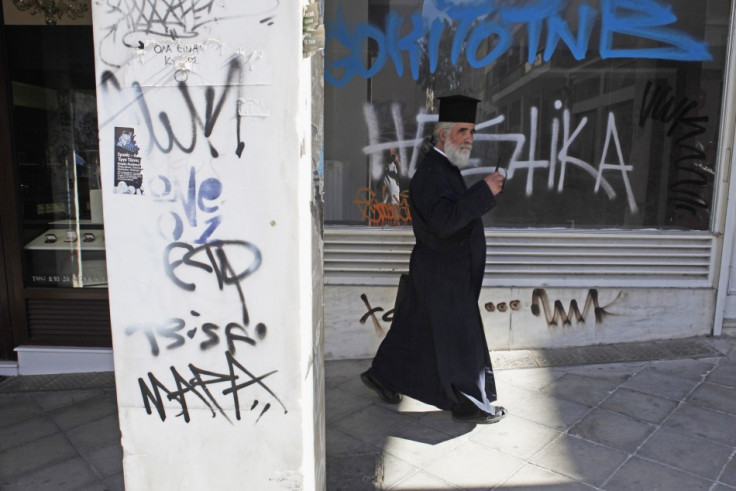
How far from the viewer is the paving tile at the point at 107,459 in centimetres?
310

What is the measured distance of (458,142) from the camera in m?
3.45

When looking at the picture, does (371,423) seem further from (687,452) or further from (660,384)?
(660,384)

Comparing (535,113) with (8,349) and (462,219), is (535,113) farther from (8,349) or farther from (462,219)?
(8,349)

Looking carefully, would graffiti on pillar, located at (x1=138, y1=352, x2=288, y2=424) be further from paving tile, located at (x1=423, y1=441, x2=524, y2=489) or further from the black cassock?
the black cassock

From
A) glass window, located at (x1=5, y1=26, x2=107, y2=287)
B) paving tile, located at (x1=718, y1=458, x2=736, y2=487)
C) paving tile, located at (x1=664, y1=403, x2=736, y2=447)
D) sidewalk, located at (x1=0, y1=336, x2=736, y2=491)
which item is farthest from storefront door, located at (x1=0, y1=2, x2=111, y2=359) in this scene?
paving tile, located at (x1=718, y1=458, x2=736, y2=487)

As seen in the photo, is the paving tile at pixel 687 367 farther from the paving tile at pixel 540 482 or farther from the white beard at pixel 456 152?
the white beard at pixel 456 152

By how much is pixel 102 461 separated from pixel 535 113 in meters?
3.99

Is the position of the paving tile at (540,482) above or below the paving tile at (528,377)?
Answer: below

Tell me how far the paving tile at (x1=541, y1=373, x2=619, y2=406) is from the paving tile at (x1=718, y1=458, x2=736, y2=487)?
846 millimetres

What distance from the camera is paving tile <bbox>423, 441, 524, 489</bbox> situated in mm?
2891

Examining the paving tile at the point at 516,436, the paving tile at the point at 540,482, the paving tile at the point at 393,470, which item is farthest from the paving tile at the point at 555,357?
the paving tile at the point at 393,470

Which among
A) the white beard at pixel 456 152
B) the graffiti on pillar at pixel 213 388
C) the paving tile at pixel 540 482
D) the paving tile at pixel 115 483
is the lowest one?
the paving tile at pixel 115 483

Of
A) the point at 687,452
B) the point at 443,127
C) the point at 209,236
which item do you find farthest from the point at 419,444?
the point at 209,236

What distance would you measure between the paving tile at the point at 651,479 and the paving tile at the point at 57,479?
2.70 m
